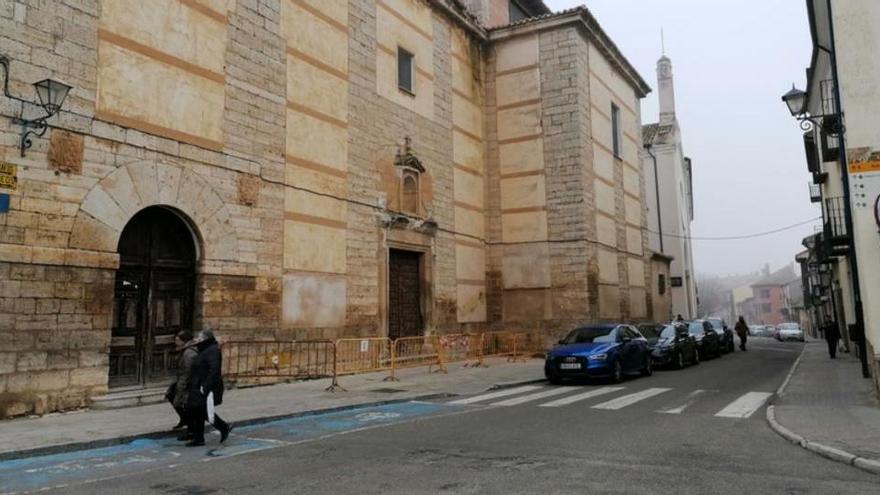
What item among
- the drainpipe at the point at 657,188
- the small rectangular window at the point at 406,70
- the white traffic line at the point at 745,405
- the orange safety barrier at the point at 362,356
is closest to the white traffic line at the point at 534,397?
the white traffic line at the point at 745,405

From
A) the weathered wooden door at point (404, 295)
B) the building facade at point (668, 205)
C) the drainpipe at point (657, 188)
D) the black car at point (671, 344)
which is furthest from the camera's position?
the drainpipe at point (657, 188)

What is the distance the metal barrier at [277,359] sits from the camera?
12.7 m

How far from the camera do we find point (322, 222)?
15.5 m

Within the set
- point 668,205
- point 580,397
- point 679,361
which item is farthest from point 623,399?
point 668,205

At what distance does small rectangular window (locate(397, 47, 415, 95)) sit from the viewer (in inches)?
766

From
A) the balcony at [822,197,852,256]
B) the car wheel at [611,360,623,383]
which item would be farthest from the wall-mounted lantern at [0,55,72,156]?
the balcony at [822,197,852,256]

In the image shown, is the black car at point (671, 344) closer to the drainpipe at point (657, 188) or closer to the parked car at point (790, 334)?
the drainpipe at point (657, 188)

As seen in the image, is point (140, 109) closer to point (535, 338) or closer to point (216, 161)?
Answer: point (216, 161)

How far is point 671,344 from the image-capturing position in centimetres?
1870

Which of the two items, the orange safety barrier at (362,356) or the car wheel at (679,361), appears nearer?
the orange safety barrier at (362,356)

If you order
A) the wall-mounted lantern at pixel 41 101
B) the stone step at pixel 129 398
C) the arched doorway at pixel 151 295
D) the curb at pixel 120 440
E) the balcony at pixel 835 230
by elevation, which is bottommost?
the curb at pixel 120 440

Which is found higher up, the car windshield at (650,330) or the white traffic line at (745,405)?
the car windshield at (650,330)

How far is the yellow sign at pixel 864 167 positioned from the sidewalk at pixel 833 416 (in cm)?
378

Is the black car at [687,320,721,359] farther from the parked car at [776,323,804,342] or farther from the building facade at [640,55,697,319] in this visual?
the parked car at [776,323,804,342]
